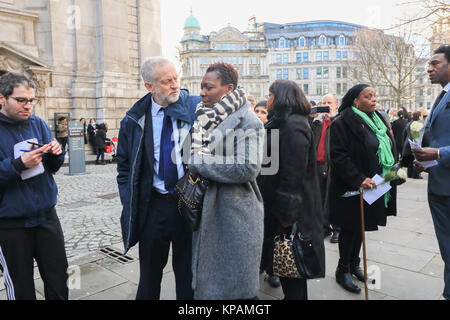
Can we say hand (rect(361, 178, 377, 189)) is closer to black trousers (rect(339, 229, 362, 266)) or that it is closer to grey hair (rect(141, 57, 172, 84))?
black trousers (rect(339, 229, 362, 266))

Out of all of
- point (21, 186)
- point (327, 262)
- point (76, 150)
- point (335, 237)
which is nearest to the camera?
point (21, 186)

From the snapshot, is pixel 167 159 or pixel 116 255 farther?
pixel 116 255

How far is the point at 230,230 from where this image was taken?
90.3 inches

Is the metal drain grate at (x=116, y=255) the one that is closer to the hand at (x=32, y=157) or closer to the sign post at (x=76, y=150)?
the hand at (x=32, y=157)

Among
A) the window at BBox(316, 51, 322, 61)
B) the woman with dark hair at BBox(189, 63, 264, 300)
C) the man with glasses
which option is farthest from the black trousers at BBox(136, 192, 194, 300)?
the window at BBox(316, 51, 322, 61)

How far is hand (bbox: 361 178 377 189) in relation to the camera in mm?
3383

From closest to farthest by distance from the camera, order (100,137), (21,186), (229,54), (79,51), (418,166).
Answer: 1. (21,186)
2. (418,166)
3. (100,137)
4. (79,51)
5. (229,54)

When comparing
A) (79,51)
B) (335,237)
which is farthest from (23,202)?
(79,51)

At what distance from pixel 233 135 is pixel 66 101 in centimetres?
1472

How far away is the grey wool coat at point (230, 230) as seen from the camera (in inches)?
89.2

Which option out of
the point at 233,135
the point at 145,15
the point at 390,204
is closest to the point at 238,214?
the point at 233,135

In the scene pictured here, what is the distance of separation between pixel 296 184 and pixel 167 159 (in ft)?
3.42

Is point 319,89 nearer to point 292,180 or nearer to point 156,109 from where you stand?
point 292,180

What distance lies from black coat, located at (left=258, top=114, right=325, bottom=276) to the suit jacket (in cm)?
104
